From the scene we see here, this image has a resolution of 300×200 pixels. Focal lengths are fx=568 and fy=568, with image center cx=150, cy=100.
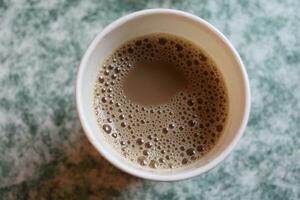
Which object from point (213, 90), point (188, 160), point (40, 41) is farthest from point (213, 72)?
point (40, 41)

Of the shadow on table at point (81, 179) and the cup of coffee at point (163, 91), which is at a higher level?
the cup of coffee at point (163, 91)

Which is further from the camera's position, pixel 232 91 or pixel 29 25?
pixel 29 25

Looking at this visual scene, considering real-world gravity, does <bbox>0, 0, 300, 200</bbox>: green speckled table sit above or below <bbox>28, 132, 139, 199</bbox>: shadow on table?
above

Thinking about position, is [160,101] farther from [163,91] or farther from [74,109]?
[74,109]

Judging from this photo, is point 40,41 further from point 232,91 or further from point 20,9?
point 232,91

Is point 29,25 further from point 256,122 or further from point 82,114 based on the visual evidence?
point 256,122

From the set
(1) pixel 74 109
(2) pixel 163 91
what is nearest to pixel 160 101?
(2) pixel 163 91

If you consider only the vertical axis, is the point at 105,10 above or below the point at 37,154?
above
